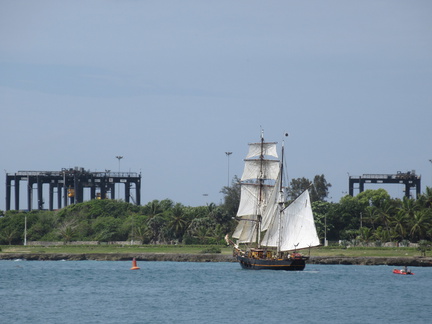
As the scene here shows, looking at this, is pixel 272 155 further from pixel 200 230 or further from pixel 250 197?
pixel 200 230

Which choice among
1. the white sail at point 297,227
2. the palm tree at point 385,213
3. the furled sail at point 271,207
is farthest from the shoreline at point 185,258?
the palm tree at point 385,213

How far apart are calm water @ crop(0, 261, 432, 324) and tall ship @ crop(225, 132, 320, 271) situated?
2.26m

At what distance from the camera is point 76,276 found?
3632 inches

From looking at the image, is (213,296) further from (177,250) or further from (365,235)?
(365,235)

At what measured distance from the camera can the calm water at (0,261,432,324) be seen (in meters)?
56.6

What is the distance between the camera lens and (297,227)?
4001 inches

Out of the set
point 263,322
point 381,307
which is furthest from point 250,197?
point 263,322

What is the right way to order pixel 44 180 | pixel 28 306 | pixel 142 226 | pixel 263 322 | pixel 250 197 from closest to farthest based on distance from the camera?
pixel 263 322 < pixel 28 306 < pixel 250 197 < pixel 142 226 < pixel 44 180

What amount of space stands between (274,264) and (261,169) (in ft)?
52.1

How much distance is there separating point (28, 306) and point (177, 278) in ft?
93.8

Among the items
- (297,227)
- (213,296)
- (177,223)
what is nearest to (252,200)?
(297,227)

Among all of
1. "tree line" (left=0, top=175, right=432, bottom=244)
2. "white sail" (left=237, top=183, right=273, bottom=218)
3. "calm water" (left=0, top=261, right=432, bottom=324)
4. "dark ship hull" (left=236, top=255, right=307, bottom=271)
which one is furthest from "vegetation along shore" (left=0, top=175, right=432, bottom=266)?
"calm water" (left=0, top=261, right=432, bottom=324)

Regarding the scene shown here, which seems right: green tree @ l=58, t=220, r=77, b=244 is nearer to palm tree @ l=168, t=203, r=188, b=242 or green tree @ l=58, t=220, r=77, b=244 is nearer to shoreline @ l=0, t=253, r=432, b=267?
palm tree @ l=168, t=203, r=188, b=242

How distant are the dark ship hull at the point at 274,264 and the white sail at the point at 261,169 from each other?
484 inches
